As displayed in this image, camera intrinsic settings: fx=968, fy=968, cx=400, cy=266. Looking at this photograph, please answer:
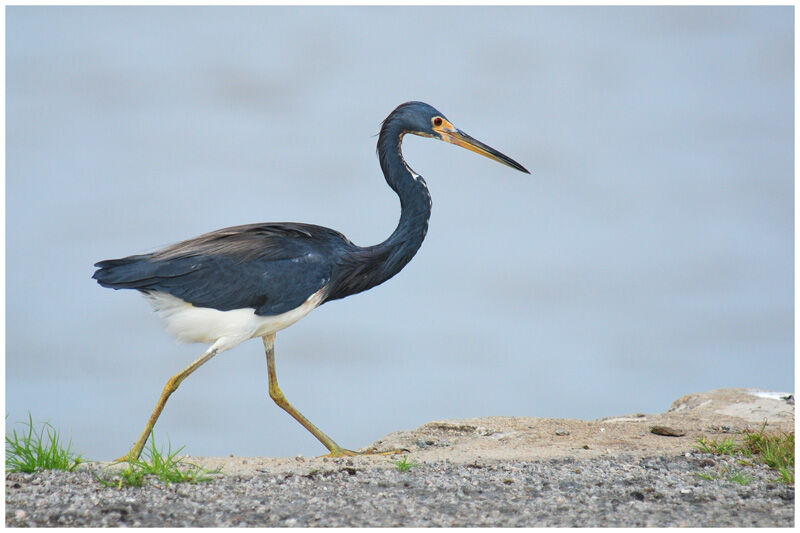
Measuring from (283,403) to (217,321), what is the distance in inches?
46.9

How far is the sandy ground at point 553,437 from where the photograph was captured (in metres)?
7.93

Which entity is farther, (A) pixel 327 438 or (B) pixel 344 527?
(A) pixel 327 438

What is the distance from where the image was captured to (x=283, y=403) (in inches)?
339

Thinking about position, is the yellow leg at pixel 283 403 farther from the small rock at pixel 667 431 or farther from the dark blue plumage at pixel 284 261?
the small rock at pixel 667 431

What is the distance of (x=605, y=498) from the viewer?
22.4 feet

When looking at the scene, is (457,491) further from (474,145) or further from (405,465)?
(474,145)

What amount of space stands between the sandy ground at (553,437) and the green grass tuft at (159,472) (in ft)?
0.86

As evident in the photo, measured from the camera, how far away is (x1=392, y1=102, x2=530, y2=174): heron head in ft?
28.1

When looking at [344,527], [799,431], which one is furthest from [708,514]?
[344,527]

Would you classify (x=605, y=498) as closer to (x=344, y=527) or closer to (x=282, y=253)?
(x=344, y=527)

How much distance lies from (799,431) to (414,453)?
3.13m

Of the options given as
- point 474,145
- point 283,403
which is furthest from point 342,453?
point 474,145

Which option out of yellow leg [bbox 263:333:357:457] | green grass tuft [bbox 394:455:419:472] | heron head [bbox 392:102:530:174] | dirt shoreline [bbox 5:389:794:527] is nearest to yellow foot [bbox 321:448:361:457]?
yellow leg [bbox 263:333:357:457]

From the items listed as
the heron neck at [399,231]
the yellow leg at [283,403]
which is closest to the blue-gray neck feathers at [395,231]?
the heron neck at [399,231]
